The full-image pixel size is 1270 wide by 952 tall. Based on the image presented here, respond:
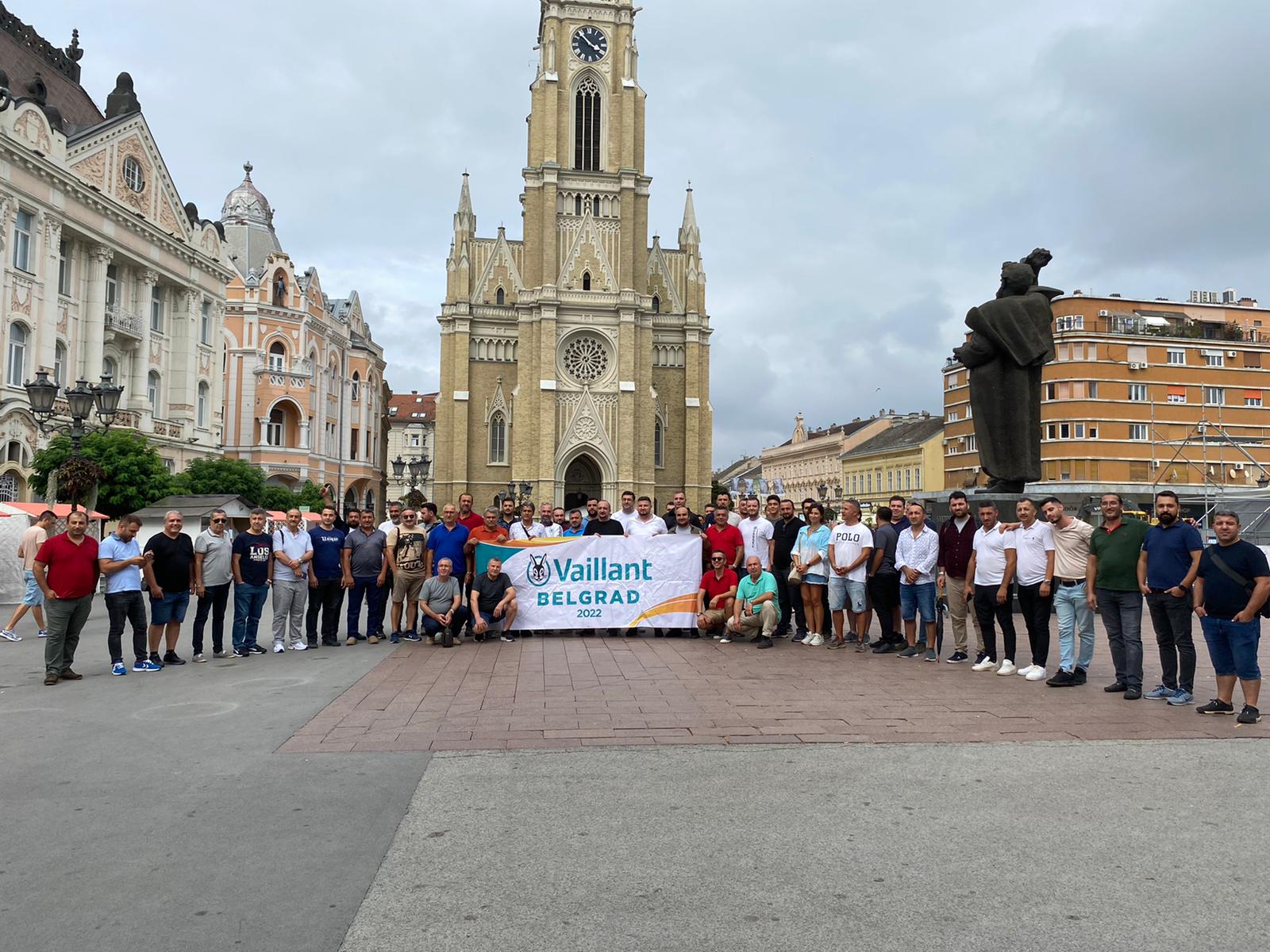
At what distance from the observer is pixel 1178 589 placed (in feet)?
25.0

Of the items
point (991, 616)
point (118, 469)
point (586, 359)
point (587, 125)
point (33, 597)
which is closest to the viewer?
point (991, 616)

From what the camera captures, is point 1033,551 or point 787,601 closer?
point 1033,551

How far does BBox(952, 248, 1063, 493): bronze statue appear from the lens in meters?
12.0

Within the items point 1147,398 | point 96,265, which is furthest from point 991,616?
point 1147,398

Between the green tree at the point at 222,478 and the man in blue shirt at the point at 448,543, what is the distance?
2263 centimetres

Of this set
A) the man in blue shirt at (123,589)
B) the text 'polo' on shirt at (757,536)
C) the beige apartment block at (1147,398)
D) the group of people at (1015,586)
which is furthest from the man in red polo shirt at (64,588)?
the beige apartment block at (1147,398)

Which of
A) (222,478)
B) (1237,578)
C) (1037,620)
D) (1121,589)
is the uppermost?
(222,478)

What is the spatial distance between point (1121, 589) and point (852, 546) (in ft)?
10.9

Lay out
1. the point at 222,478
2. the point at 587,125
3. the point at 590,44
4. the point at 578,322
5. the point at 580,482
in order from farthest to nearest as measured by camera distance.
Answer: the point at 590,44 → the point at 587,125 → the point at 580,482 → the point at 578,322 → the point at 222,478

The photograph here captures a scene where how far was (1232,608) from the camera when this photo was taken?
6961mm

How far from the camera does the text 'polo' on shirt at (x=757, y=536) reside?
12.1 meters

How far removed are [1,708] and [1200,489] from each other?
67245mm

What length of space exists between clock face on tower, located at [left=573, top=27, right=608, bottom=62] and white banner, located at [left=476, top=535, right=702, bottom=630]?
56.4 meters

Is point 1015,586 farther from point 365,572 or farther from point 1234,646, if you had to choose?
point 365,572
